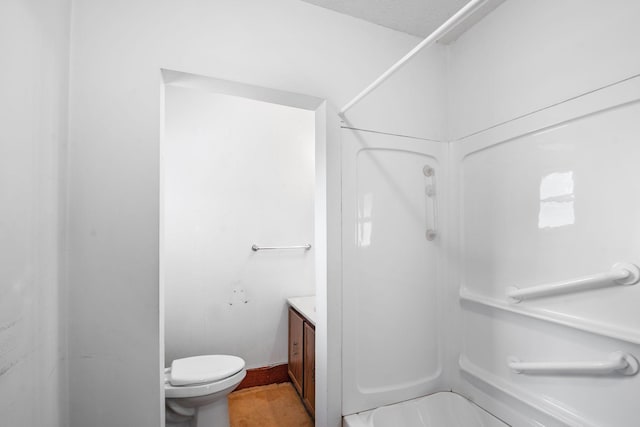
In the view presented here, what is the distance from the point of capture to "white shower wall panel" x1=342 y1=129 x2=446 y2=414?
1.45 meters

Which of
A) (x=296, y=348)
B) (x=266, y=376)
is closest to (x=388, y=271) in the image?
(x=296, y=348)

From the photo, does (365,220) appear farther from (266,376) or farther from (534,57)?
(266,376)

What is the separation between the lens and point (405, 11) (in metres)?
1.44

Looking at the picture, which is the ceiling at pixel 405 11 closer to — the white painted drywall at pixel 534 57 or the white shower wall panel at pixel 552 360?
the white painted drywall at pixel 534 57

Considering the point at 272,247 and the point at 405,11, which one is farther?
the point at 272,247

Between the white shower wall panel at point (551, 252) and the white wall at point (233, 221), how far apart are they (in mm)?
1416

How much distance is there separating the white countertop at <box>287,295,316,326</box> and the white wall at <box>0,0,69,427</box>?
1.25 meters

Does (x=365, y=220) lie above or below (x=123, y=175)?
below

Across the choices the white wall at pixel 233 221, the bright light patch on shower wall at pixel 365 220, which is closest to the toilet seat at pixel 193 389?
the white wall at pixel 233 221

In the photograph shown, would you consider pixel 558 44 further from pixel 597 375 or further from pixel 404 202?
pixel 597 375

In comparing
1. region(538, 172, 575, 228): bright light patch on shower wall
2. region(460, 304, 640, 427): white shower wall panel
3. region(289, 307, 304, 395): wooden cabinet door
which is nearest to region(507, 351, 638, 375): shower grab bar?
region(460, 304, 640, 427): white shower wall panel

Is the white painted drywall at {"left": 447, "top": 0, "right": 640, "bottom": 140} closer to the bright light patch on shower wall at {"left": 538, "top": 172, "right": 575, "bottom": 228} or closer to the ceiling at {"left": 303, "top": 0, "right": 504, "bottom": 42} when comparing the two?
the ceiling at {"left": 303, "top": 0, "right": 504, "bottom": 42}

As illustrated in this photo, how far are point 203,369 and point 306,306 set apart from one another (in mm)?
795

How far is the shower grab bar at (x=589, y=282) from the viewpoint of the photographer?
96cm
